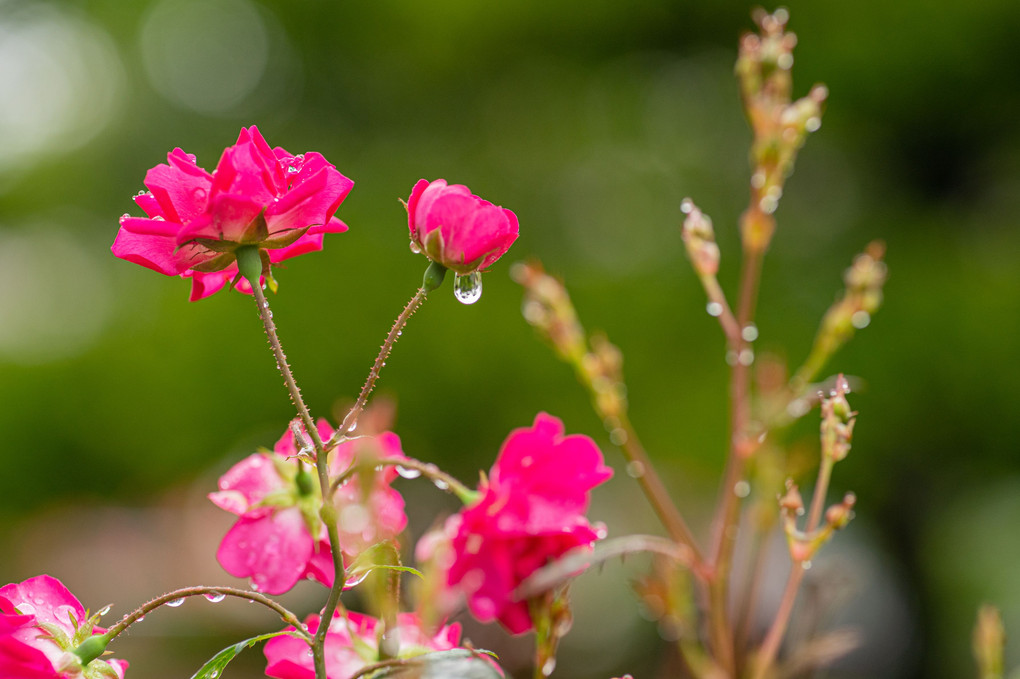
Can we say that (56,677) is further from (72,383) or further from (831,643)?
(72,383)

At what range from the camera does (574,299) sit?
7.07 ft

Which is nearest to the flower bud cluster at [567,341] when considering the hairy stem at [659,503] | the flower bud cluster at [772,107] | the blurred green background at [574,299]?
the hairy stem at [659,503]

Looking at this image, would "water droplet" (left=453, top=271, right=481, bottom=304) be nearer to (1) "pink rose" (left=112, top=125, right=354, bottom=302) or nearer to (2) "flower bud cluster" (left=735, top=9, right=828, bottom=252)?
(1) "pink rose" (left=112, top=125, right=354, bottom=302)

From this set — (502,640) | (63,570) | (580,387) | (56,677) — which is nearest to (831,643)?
(56,677)

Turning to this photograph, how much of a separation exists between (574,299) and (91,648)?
76.2 inches

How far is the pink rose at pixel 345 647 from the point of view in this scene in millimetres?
255

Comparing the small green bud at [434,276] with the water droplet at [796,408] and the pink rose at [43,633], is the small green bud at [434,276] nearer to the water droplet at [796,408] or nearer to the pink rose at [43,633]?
the pink rose at [43,633]

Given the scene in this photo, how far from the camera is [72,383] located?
2.39 meters

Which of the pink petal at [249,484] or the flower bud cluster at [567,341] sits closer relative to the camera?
the pink petal at [249,484]

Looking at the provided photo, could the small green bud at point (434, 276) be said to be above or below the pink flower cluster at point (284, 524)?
above

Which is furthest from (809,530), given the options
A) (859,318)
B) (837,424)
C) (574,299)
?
(574,299)

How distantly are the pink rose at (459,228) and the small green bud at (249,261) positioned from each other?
0.05 m

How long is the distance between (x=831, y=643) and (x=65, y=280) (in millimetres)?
2972

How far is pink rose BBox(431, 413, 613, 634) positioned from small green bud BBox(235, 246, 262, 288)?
0.31 feet
